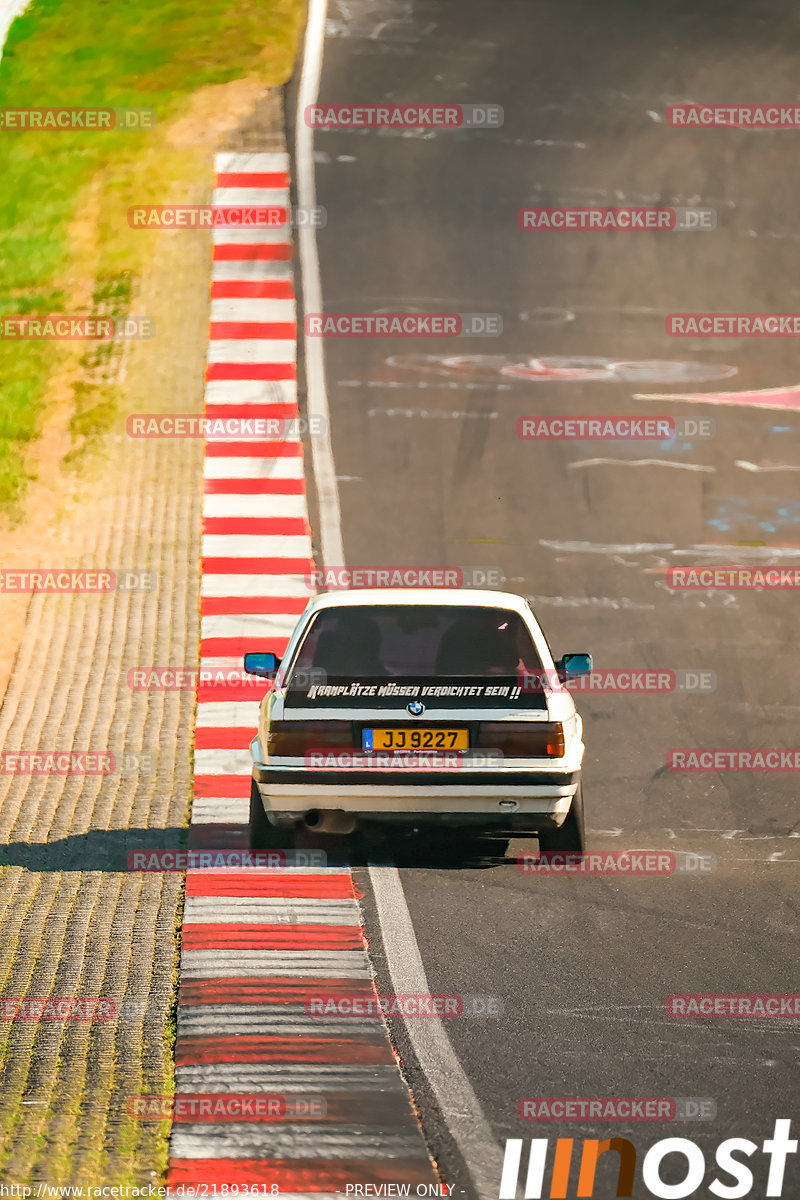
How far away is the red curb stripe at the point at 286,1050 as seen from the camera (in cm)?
596

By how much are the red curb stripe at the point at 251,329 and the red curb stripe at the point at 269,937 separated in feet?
39.4

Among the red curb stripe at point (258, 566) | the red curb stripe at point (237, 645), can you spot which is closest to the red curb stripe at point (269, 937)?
the red curb stripe at point (237, 645)

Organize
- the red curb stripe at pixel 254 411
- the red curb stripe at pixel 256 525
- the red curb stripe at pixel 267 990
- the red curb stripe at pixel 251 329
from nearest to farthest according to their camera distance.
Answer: the red curb stripe at pixel 267 990 < the red curb stripe at pixel 256 525 < the red curb stripe at pixel 254 411 < the red curb stripe at pixel 251 329

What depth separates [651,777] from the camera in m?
10.7

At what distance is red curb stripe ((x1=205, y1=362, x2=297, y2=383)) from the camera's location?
58.7 ft

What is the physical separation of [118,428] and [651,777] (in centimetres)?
957

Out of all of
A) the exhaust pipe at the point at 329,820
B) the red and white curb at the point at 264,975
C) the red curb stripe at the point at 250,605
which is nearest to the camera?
the red and white curb at the point at 264,975

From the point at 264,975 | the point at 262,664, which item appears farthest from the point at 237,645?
the point at 264,975

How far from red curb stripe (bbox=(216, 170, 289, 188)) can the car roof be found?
14561mm

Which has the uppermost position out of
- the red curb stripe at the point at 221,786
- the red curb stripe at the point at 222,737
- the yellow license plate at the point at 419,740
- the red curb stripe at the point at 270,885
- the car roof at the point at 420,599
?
the car roof at the point at 420,599

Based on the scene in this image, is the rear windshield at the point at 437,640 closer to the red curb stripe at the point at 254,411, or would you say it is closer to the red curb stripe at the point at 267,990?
the red curb stripe at the point at 267,990

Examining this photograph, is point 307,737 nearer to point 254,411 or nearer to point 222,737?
point 222,737

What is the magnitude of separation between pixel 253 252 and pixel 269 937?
14.5 metres

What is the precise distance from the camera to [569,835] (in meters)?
7.97
